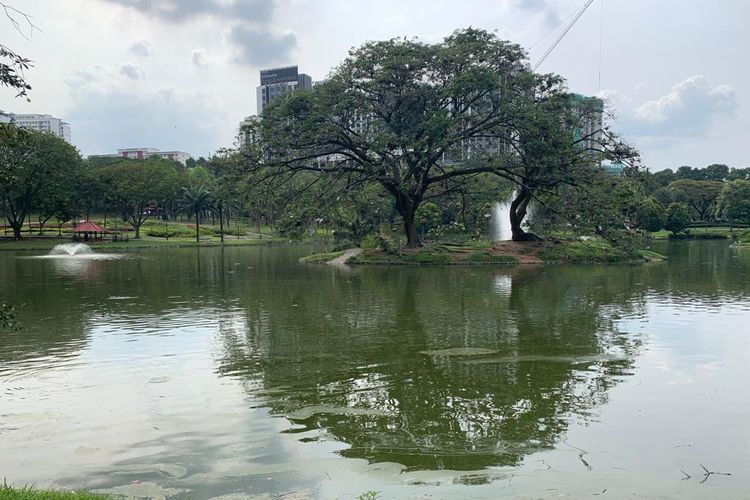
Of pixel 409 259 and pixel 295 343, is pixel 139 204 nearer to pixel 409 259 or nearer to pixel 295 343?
pixel 409 259

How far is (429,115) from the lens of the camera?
31.1 metres

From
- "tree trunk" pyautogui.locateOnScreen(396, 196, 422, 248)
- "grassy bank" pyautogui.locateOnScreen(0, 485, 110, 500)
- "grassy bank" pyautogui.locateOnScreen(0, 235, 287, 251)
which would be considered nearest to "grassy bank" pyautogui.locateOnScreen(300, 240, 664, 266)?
"tree trunk" pyautogui.locateOnScreen(396, 196, 422, 248)

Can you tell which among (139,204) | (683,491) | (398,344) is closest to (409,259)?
(398,344)

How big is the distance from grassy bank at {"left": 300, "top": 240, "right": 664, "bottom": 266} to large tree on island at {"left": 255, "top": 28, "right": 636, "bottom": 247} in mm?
3631

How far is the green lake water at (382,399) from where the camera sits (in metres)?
6.19

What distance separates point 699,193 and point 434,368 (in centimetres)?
9453

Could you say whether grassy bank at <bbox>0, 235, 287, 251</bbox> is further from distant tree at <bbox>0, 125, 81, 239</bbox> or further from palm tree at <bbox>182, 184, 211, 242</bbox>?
palm tree at <bbox>182, 184, 211, 242</bbox>

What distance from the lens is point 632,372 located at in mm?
9984

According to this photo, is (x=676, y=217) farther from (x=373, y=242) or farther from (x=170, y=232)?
(x=170, y=232)

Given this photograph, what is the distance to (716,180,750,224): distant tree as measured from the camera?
248 feet

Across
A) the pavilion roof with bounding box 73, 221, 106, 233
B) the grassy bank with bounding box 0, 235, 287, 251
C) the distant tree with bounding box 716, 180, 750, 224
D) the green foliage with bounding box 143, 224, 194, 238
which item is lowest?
the grassy bank with bounding box 0, 235, 287, 251

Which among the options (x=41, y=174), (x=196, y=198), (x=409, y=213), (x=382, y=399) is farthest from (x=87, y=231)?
(x=382, y=399)

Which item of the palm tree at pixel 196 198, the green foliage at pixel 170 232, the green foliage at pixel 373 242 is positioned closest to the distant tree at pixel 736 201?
the green foliage at pixel 373 242

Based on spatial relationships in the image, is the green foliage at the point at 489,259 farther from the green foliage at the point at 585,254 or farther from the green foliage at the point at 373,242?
the green foliage at the point at 373,242
